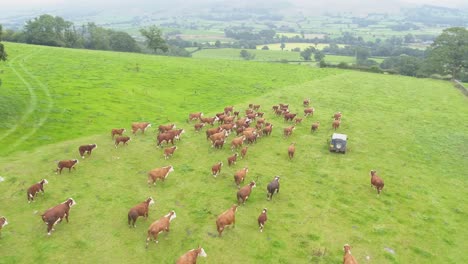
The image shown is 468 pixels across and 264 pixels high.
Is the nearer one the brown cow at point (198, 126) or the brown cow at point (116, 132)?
the brown cow at point (116, 132)

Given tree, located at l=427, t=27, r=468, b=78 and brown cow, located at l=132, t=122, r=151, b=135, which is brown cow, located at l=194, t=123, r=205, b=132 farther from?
tree, located at l=427, t=27, r=468, b=78

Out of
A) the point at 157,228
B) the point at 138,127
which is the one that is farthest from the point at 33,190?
the point at 138,127

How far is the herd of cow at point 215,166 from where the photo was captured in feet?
56.0

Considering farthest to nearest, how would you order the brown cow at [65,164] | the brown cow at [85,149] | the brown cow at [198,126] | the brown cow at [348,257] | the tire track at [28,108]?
the brown cow at [198,126] < the tire track at [28,108] < the brown cow at [85,149] < the brown cow at [65,164] < the brown cow at [348,257]

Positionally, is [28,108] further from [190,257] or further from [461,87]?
[461,87]

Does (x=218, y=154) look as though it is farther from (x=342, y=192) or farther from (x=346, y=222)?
(x=346, y=222)

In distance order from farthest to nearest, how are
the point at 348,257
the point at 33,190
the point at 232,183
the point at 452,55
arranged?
the point at 452,55 → the point at 232,183 → the point at 33,190 → the point at 348,257

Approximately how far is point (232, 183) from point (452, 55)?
8060 cm

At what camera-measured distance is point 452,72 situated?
84000 mm

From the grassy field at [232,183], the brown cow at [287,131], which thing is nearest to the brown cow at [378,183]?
the grassy field at [232,183]

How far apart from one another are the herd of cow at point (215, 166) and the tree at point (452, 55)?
179 ft

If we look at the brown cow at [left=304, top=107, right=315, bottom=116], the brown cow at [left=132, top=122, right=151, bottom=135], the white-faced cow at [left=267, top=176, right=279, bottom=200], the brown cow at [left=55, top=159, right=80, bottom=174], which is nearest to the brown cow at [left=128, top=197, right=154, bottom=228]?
the white-faced cow at [left=267, top=176, right=279, bottom=200]

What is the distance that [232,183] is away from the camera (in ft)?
76.2

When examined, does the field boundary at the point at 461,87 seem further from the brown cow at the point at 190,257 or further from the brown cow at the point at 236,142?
the brown cow at the point at 190,257
